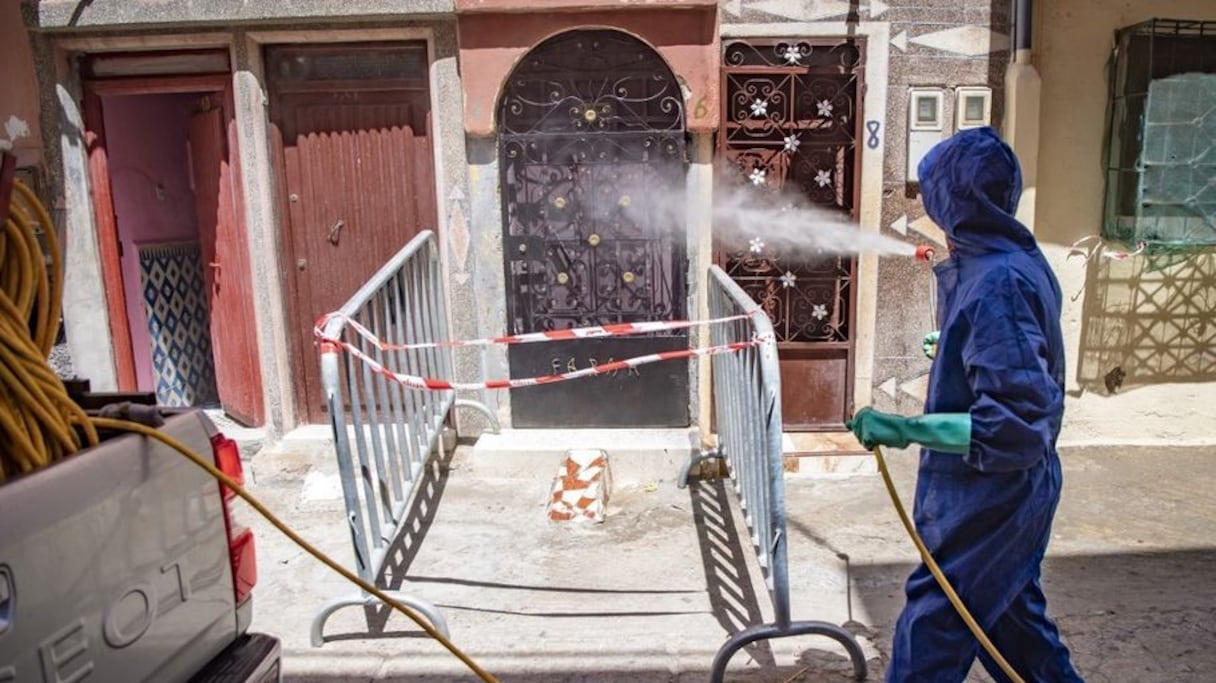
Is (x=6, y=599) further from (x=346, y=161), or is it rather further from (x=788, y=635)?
(x=346, y=161)

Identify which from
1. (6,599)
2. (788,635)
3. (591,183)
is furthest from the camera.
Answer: (591,183)

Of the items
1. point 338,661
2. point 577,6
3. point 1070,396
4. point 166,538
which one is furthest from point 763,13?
point 166,538

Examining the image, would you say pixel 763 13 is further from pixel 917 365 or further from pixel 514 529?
pixel 514 529

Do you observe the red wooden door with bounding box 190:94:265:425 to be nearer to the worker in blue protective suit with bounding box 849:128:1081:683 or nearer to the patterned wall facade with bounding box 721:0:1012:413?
the patterned wall facade with bounding box 721:0:1012:413

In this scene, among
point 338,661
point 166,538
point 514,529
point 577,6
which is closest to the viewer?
point 166,538

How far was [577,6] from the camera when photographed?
538 cm

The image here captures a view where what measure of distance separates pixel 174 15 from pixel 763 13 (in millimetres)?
3533

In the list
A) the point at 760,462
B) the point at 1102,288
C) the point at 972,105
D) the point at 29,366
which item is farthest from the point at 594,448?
the point at 29,366

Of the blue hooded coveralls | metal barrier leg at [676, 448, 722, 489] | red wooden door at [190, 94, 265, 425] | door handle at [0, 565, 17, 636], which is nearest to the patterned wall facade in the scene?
metal barrier leg at [676, 448, 722, 489]

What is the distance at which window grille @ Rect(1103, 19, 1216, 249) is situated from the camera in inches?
218

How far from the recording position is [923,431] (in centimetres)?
253

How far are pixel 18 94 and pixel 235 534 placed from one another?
186 inches

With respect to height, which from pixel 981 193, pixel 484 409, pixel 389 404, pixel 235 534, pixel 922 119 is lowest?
pixel 484 409

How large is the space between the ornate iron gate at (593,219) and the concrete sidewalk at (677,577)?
659 millimetres
